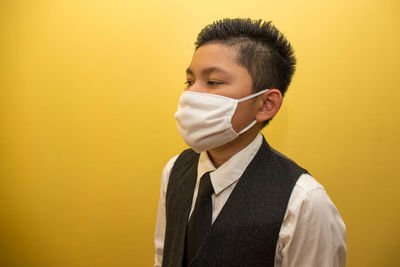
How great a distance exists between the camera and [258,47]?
0.81 metres

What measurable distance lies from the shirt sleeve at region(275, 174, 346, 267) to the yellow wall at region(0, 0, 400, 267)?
0.58 metres

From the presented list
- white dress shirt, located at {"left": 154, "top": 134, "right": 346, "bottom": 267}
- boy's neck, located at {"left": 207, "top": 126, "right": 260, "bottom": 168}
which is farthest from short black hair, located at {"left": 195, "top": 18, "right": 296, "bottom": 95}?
white dress shirt, located at {"left": 154, "top": 134, "right": 346, "bottom": 267}

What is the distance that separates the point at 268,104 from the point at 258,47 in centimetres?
16

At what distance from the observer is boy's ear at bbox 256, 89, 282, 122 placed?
805 millimetres

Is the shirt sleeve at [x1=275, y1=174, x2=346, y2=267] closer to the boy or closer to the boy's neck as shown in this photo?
the boy

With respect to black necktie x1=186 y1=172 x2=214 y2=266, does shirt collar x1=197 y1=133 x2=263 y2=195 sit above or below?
above

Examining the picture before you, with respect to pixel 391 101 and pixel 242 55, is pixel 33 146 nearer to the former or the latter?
pixel 242 55

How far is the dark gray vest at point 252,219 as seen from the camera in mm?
727

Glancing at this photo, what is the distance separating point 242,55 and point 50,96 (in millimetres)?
1010

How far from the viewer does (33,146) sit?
1405mm

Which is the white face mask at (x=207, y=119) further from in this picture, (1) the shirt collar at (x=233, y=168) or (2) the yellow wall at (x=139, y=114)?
(2) the yellow wall at (x=139, y=114)

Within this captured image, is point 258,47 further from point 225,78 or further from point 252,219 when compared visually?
point 252,219

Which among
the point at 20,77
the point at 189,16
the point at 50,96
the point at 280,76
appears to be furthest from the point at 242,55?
the point at 20,77

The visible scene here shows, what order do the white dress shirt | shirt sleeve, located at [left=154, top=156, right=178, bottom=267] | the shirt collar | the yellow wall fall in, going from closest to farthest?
the white dress shirt < the shirt collar < shirt sleeve, located at [left=154, top=156, right=178, bottom=267] < the yellow wall
